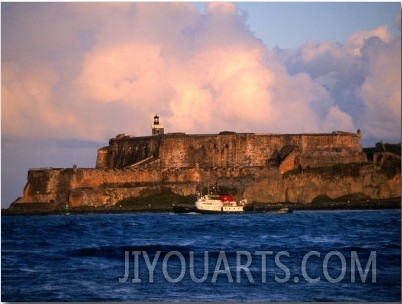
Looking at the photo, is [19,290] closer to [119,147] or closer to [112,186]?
[112,186]

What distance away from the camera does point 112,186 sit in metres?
75.9

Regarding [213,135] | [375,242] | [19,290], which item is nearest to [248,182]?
[213,135]

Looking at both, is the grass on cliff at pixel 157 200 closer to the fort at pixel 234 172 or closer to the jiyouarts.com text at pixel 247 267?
the fort at pixel 234 172

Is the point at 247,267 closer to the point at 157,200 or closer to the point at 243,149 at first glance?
the point at 157,200

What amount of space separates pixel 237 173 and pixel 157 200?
5.73 m

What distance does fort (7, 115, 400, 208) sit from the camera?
74.4 meters

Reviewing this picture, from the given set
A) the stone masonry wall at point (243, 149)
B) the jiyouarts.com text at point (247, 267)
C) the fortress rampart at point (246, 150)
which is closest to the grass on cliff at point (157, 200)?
the fortress rampart at point (246, 150)

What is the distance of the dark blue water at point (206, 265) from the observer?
77.0ft

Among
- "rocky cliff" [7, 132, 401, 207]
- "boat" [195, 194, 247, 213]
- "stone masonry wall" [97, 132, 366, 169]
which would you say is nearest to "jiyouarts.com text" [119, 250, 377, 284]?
"boat" [195, 194, 247, 213]

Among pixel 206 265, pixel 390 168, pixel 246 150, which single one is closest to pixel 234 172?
pixel 246 150

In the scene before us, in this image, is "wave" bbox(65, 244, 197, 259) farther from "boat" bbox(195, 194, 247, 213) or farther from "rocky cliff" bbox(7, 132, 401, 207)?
"rocky cliff" bbox(7, 132, 401, 207)

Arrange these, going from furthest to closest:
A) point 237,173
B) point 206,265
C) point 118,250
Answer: point 237,173, point 118,250, point 206,265

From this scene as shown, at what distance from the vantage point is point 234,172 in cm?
7525

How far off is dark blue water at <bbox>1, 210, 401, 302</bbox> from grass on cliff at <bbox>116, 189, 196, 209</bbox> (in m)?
27.2
